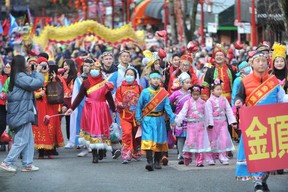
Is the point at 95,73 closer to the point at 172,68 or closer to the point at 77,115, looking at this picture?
the point at 77,115

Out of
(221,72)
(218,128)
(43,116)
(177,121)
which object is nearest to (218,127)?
(218,128)

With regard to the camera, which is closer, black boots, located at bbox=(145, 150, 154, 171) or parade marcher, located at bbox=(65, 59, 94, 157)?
black boots, located at bbox=(145, 150, 154, 171)

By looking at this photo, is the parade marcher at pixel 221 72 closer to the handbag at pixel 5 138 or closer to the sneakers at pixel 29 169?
the handbag at pixel 5 138

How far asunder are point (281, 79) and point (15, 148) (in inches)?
158

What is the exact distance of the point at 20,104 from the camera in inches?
532

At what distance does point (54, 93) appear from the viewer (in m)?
16.0

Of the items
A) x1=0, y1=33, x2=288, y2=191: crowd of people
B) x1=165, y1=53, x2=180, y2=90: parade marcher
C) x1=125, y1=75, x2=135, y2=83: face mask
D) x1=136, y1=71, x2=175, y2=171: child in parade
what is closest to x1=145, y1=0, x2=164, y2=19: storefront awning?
x1=165, y1=53, x2=180, y2=90: parade marcher

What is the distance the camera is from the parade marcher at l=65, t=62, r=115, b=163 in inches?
598

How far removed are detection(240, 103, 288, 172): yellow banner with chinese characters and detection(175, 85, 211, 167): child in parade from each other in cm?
350

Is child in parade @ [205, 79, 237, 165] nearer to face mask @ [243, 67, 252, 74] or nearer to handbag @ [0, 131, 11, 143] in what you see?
face mask @ [243, 67, 252, 74]

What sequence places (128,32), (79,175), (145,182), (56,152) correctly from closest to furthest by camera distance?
1. (145,182)
2. (79,175)
3. (56,152)
4. (128,32)

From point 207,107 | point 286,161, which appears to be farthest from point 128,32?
point 286,161

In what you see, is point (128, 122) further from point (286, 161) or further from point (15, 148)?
point (286, 161)

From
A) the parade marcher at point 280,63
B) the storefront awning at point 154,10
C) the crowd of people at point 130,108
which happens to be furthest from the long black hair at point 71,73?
the storefront awning at point 154,10
